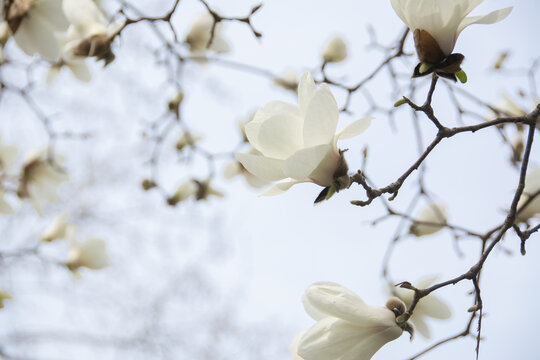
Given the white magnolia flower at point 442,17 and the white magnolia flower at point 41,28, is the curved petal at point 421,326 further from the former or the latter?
the white magnolia flower at point 41,28

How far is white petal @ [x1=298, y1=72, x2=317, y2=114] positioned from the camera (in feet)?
1.27

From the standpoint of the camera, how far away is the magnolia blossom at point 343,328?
16.5 inches

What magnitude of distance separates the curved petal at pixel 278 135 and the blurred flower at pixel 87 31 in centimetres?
46

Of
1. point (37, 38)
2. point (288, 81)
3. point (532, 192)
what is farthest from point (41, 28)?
point (532, 192)

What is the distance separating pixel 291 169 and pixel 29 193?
2.72 ft

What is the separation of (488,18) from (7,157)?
38.8 inches

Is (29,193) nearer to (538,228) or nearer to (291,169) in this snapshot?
(291,169)

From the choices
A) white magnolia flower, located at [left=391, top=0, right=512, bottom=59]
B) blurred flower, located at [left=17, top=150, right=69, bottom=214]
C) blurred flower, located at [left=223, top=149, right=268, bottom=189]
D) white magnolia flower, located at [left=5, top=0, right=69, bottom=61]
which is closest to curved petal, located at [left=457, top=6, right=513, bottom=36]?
white magnolia flower, located at [left=391, top=0, right=512, bottom=59]

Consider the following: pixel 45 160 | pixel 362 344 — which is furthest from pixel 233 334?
pixel 362 344

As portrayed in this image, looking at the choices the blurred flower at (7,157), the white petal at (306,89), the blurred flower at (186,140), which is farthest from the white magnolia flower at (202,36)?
the white petal at (306,89)

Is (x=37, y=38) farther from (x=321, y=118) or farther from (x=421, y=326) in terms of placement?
(x=421, y=326)

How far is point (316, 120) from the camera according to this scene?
38 centimetres

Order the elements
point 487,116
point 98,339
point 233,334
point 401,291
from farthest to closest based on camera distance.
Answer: point 233,334 < point 98,339 < point 487,116 < point 401,291

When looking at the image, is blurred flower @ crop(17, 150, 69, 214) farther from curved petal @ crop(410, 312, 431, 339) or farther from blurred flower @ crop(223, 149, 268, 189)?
curved petal @ crop(410, 312, 431, 339)
